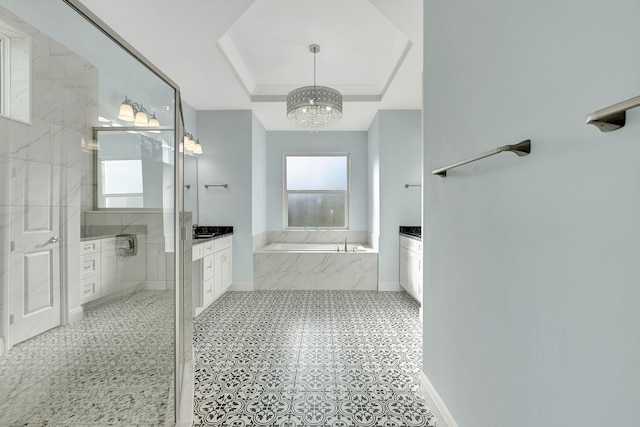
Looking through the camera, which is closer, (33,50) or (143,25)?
(33,50)

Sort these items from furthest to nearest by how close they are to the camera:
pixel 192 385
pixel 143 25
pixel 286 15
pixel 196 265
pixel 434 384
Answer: pixel 196 265 < pixel 286 15 < pixel 143 25 < pixel 192 385 < pixel 434 384

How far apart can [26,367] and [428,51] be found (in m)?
2.12

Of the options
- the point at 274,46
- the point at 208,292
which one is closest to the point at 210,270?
the point at 208,292

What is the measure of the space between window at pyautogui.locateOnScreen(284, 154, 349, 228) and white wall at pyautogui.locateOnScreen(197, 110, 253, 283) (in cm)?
111

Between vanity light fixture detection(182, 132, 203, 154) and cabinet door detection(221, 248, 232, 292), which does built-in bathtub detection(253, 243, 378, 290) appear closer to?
cabinet door detection(221, 248, 232, 292)

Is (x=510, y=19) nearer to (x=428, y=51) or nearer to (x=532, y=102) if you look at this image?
(x=532, y=102)

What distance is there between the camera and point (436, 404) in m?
1.46

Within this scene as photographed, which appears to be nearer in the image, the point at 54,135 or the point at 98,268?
the point at 54,135

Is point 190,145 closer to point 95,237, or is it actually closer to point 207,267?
point 207,267

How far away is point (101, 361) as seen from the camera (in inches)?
41.6

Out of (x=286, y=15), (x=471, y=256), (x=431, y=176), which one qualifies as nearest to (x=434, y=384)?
(x=471, y=256)

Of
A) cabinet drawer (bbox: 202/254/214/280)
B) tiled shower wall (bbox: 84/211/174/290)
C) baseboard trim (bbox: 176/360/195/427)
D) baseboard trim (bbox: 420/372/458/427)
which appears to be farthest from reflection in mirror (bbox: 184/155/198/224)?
baseboard trim (bbox: 420/372/458/427)

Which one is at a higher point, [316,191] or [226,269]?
[316,191]

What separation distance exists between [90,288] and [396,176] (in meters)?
3.57
